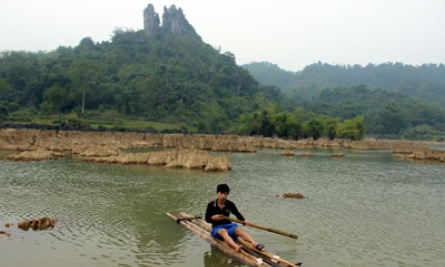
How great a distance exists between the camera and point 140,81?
80.8 meters

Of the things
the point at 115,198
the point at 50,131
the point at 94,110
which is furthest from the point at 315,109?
the point at 115,198

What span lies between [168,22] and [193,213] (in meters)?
137

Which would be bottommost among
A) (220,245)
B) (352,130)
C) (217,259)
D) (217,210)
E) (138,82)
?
(217,259)

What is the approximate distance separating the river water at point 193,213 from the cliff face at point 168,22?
12386cm

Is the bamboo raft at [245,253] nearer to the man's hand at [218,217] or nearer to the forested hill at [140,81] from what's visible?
the man's hand at [218,217]

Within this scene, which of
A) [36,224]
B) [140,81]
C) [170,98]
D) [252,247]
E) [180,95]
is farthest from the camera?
[140,81]

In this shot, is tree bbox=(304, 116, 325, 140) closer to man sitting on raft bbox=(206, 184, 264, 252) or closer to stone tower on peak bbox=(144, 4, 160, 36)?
man sitting on raft bbox=(206, 184, 264, 252)

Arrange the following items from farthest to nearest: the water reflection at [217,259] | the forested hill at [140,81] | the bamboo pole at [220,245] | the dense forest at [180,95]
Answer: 1. the forested hill at [140,81]
2. the dense forest at [180,95]
3. the water reflection at [217,259]
4. the bamboo pole at [220,245]

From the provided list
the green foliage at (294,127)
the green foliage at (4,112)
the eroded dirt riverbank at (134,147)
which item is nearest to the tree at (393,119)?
the green foliage at (294,127)

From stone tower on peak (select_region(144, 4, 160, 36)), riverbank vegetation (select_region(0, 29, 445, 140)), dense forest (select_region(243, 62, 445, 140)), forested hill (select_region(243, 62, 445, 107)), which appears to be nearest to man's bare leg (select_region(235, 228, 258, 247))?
riverbank vegetation (select_region(0, 29, 445, 140))

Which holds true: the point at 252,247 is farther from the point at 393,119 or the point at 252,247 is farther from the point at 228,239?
the point at 393,119

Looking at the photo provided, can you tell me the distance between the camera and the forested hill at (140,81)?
6488 centimetres

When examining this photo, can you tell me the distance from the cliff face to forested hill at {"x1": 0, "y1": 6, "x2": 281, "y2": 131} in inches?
280

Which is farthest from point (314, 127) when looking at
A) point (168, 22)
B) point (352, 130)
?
point (168, 22)
